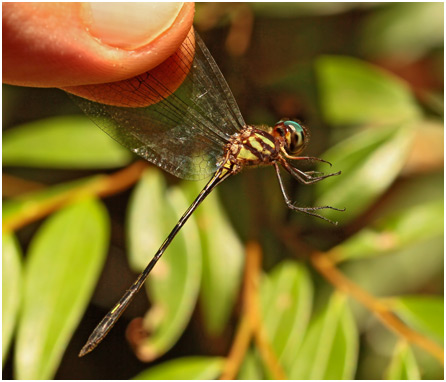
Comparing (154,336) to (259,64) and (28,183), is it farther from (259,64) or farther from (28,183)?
(259,64)

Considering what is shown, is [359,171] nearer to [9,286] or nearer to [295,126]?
[295,126]

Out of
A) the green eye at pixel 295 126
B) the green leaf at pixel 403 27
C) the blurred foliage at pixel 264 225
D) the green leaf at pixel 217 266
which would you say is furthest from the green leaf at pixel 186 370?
the green leaf at pixel 403 27

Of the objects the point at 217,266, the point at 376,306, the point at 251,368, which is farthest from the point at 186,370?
the point at 376,306

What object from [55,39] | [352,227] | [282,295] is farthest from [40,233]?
[352,227]

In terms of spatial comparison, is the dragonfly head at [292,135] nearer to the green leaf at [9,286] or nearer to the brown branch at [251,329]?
the brown branch at [251,329]

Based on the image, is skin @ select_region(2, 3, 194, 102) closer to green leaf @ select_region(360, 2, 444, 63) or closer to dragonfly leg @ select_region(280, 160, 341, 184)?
dragonfly leg @ select_region(280, 160, 341, 184)

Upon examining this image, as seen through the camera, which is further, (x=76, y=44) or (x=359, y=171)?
(x=359, y=171)

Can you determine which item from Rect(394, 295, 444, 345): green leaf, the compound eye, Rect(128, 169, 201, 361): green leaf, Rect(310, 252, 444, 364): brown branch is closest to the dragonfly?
the compound eye
